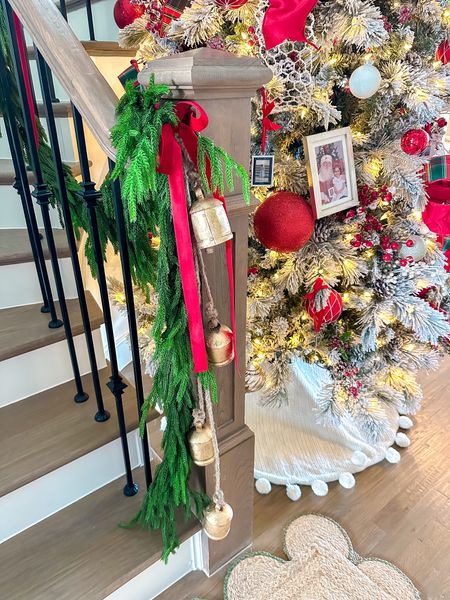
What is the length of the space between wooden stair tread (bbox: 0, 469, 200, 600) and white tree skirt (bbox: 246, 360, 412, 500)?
581 mm

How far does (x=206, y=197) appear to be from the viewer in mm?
669

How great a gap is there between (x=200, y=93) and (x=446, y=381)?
1.96m


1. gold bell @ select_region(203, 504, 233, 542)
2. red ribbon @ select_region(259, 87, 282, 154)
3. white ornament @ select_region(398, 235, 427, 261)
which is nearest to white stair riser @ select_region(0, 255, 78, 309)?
red ribbon @ select_region(259, 87, 282, 154)

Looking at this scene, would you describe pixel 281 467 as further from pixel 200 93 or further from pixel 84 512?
pixel 200 93

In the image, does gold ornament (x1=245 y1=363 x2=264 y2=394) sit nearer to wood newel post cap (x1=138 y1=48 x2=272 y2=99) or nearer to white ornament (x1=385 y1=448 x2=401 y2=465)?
white ornament (x1=385 y1=448 x2=401 y2=465)

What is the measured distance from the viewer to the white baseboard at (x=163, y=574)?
1.09 meters

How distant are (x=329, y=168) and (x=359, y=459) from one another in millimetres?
1096

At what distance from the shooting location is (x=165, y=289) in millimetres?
756

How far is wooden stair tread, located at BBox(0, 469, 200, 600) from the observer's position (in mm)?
958

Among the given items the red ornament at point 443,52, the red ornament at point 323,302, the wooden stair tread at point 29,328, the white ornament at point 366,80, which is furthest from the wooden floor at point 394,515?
the red ornament at point 443,52

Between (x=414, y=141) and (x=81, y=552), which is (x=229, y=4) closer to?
(x=414, y=141)

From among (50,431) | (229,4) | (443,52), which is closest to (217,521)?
(50,431)

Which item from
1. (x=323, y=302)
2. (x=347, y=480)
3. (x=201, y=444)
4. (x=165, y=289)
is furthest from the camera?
(x=347, y=480)

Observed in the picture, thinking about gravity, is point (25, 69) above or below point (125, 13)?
below
